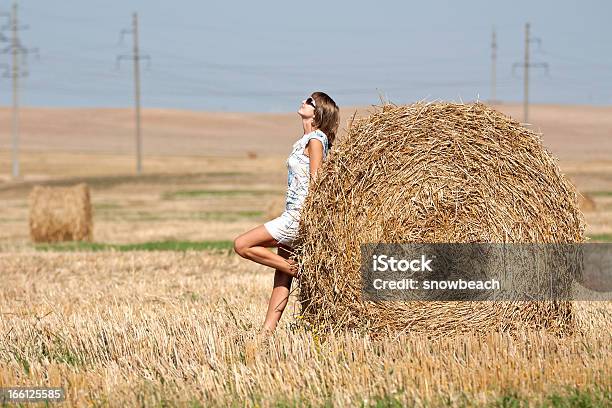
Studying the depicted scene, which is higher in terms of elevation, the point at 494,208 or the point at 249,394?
the point at 494,208

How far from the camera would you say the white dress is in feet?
25.2

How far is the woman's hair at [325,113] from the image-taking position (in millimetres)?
7766

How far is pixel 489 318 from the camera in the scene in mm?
7496

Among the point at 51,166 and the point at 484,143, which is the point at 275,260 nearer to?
the point at 484,143

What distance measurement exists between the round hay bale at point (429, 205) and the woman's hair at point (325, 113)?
0.23 metres

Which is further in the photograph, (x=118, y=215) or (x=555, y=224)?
(x=118, y=215)

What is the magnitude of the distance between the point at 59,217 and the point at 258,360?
15.0m

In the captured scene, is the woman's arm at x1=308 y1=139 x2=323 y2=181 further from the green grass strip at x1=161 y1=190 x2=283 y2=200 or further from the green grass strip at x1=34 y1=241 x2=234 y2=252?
the green grass strip at x1=161 y1=190 x2=283 y2=200

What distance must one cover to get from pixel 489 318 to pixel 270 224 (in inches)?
67.5

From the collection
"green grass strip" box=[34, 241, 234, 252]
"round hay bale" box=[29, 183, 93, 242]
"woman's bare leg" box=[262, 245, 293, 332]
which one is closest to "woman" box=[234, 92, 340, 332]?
"woman's bare leg" box=[262, 245, 293, 332]

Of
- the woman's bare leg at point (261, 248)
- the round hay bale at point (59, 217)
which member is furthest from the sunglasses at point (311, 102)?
the round hay bale at point (59, 217)

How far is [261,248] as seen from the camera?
25.5ft

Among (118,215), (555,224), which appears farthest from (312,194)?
(118,215)

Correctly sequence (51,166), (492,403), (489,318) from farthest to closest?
(51,166) < (489,318) < (492,403)
